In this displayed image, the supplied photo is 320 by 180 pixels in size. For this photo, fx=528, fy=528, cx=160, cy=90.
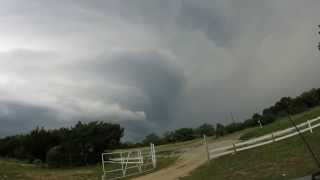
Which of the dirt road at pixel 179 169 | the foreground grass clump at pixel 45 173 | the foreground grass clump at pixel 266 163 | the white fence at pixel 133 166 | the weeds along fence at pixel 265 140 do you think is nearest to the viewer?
the foreground grass clump at pixel 266 163

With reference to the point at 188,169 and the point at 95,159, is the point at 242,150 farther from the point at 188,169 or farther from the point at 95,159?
the point at 95,159

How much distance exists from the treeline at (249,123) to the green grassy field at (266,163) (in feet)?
79.1

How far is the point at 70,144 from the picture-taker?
5338cm

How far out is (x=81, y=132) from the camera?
56.2 meters

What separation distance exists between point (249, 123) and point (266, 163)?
Answer: 34.6 m

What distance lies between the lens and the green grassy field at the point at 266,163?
25.1 metres

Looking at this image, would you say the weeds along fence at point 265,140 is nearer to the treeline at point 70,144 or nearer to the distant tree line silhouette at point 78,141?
the distant tree line silhouette at point 78,141

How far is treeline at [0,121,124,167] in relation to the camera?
5275 centimetres

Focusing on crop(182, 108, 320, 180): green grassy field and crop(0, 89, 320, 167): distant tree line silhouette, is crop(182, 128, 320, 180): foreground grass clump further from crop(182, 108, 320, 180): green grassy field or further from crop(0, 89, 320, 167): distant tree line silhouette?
crop(0, 89, 320, 167): distant tree line silhouette

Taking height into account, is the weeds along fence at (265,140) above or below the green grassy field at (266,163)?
above

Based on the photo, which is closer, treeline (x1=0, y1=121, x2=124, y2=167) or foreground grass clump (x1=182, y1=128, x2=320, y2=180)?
foreground grass clump (x1=182, y1=128, x2=320, y2=180)

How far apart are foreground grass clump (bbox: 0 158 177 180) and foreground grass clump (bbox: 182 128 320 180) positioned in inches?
309

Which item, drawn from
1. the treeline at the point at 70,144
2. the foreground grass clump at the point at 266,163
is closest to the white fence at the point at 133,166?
the foreground grass clump at the point at 266,163

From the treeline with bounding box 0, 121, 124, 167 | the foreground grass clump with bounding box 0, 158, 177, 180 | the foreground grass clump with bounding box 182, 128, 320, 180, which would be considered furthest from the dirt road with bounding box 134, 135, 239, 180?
the treeline with bounding box 0, 121, 124, 167
